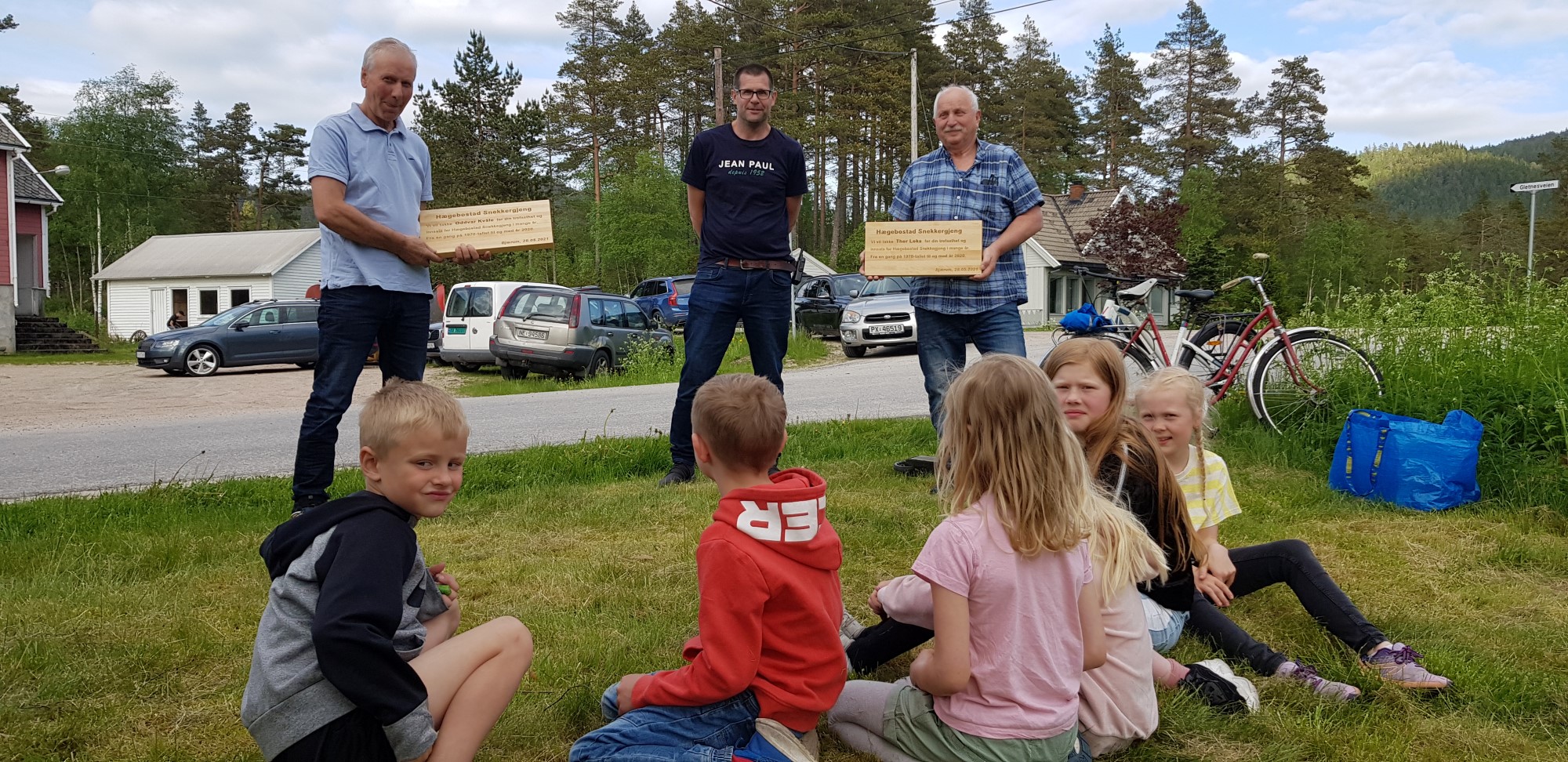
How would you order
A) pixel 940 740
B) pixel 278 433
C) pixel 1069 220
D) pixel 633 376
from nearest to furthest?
pixel 940 740 → pixel 278 433 → pixel 633 376 → pixel 1069 220

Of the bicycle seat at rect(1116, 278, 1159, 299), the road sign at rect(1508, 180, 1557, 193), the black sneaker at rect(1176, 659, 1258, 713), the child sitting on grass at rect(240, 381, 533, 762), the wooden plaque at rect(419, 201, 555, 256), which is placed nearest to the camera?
the child sitting on grass at rect(240, 381, 533, 762)

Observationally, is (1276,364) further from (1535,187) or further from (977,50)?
(977,50)

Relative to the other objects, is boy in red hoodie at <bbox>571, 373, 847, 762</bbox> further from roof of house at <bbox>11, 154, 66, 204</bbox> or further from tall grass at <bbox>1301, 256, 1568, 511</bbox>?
roof of house at <bbox>11, 154, 66, 204</bbox>

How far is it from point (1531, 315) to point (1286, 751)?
4.72 meters

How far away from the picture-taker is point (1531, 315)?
5828mm

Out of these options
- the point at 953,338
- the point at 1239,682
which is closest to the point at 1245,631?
the point at 1239,682

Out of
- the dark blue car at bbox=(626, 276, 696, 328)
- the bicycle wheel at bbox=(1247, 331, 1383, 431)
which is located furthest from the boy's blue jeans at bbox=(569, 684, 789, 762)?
the dark blue car at bbox=(626, 276, 696, 328)

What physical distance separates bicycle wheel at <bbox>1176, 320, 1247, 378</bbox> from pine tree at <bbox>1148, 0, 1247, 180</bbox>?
44.5 meters

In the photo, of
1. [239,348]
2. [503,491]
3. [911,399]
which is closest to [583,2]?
[239,348]

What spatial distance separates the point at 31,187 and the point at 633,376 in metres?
26.2

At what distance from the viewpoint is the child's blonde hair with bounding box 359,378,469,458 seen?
2.04m

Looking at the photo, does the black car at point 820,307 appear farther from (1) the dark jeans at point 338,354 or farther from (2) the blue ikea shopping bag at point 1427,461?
(1) the dark jeans at point 338,354

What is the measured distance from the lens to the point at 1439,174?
15250 cm

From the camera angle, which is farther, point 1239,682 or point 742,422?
point 1239,682
